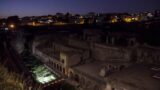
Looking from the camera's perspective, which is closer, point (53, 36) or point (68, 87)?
point (68, 87)

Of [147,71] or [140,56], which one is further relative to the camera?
[140,56]

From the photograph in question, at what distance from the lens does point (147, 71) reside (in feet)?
56.5

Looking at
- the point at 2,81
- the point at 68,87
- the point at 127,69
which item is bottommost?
the point at 68,87

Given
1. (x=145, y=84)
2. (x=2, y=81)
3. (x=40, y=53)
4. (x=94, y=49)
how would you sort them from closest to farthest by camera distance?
(x=2, y=81) < (x=145, y=84) < (x=94, y=49) < (x=40, y=53)

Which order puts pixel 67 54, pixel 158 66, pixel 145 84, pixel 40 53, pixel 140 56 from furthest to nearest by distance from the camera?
1. pixel 40 53
2. pixel 67 54
3. pixel 140 56
4. pixel 158 66
5. pixel 145 84

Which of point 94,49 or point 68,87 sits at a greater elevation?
point 94,49

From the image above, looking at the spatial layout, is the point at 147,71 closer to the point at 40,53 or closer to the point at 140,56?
the point at 140,56

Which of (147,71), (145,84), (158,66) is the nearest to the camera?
(145,84)

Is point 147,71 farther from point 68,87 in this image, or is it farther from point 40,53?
point 40,53

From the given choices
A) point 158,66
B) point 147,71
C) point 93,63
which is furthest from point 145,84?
point 93,63

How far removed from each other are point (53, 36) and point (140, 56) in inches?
540

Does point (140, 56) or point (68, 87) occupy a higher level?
point (140, 56)

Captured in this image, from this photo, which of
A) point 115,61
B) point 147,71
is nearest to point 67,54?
point 115,61

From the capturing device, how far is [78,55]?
71.9ft
